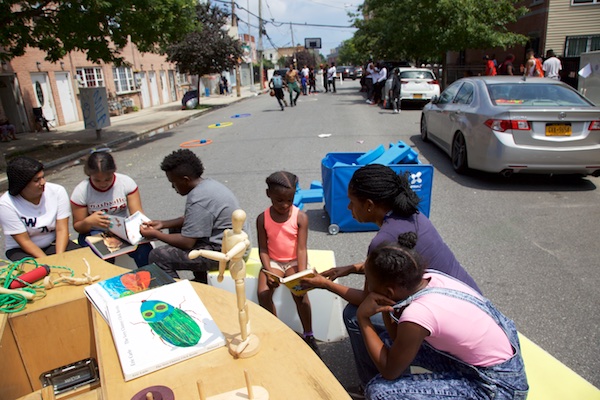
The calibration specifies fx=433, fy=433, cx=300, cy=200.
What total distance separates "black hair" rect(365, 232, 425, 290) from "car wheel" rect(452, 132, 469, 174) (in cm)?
589

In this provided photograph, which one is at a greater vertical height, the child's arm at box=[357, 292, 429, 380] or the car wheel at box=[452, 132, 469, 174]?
the child's arm at box=[357, 292, 429, 380]

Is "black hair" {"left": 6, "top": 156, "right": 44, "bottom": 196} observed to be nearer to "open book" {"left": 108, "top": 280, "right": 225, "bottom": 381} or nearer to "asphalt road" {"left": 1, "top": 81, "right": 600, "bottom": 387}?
"open book" {"left": 108, "top": 280, "right": 225, "bottom": 381}

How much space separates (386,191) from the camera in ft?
8.34

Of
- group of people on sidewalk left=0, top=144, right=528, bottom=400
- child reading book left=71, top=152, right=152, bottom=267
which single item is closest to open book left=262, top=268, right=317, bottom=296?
group of people on sidewalk left=0, top=144, right=528, bottom=400

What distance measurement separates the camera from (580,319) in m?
3.42

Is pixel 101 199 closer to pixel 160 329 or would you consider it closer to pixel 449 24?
pixel 160 329

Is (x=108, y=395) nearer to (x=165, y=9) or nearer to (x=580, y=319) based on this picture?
(x=580, y=319)

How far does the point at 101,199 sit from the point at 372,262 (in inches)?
117

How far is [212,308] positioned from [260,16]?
4327cm

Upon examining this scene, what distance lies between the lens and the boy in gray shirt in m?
3.36

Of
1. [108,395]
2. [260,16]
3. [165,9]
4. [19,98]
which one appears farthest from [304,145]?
[260,16]

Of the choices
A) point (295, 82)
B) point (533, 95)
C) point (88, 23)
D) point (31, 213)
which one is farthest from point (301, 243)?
point (295, 82)

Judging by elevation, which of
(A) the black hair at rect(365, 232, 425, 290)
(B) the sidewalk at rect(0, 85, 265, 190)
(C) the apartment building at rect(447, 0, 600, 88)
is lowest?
(B) the sidewalk at rect(0, 85, 265, 190)

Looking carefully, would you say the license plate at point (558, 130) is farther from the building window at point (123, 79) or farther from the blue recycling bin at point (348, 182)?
the building window at point (123, 79)
